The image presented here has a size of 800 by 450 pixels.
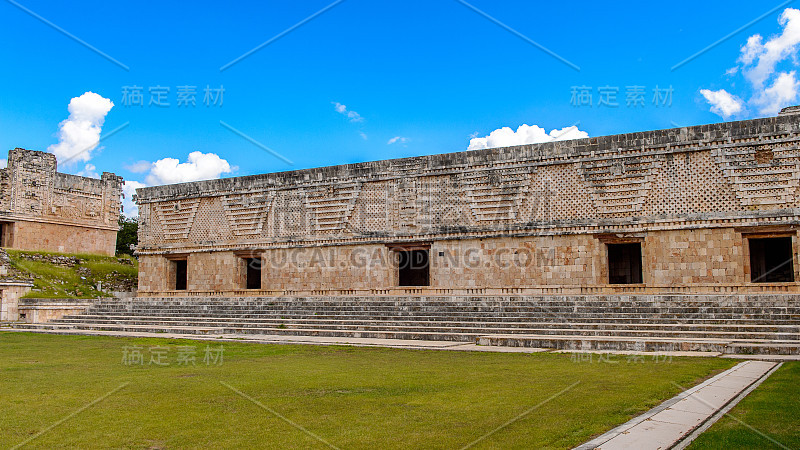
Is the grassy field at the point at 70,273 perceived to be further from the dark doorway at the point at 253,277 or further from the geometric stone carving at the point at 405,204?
the geometric stone carving at the point at 405,204

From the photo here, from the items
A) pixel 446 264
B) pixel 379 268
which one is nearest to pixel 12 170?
pixel 379 268

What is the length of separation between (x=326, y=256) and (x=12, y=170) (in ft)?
52.1

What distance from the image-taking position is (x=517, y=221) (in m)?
17.1

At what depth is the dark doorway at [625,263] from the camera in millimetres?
18297

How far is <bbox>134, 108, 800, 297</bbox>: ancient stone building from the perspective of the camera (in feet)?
48.4

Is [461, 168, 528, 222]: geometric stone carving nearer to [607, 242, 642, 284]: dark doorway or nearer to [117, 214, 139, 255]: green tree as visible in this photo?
[607, 242, 642, 284]: dark doorway

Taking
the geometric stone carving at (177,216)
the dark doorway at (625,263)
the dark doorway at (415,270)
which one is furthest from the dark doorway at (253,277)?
the dark doorway at (625,263)

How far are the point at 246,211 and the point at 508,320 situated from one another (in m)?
10.7

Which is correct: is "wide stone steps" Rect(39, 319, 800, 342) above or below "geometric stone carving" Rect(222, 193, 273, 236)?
below

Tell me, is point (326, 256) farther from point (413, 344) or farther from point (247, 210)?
point (413, 344)

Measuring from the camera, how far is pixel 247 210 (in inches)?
834

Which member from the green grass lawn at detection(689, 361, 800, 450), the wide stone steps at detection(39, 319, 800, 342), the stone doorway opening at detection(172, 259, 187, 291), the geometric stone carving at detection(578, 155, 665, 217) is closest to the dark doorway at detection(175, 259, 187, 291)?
the stone doorway opening at detection(172, 259, 187, 291)

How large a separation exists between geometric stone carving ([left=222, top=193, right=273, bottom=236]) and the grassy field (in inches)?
228

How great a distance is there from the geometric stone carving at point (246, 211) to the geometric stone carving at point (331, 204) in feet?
5.48
